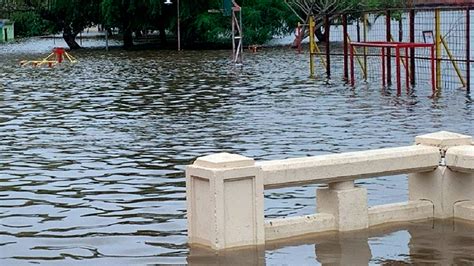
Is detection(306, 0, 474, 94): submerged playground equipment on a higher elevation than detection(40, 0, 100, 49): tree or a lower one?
lower

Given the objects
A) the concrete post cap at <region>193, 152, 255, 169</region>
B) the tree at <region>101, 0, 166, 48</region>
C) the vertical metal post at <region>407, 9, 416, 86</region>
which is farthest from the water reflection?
the tree at <region>101, 0, 166, 48</region>

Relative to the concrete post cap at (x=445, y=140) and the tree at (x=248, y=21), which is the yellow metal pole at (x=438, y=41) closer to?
the concrete post cap at (x=445, y=140)

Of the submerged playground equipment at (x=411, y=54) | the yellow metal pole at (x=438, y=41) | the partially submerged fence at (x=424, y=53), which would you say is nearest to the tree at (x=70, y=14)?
the partially submerged fence at (x=424, y=53)

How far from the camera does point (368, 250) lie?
9.93 meters

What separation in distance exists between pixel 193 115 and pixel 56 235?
12.8 meters

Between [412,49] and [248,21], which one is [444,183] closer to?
[412,49]

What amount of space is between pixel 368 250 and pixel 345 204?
67cm

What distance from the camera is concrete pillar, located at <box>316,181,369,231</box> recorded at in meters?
10.4

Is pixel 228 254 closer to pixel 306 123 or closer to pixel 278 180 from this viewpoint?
pixel 278 180

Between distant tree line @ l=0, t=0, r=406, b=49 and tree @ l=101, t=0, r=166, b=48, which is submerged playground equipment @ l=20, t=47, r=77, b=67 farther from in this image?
distant tree line @ l=0, t=0, r=406, b=49

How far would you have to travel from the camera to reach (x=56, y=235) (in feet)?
37.0

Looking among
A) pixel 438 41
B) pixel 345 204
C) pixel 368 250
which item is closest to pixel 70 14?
pixel 438 41

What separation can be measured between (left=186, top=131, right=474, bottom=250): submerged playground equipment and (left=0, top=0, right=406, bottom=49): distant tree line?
2000 inches

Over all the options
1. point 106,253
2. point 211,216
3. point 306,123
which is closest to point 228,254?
point 211,216
